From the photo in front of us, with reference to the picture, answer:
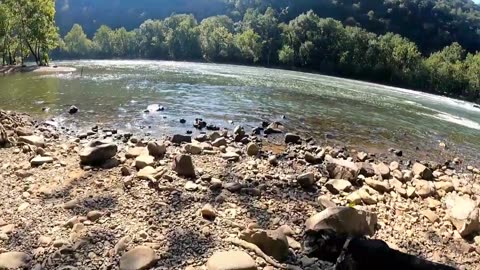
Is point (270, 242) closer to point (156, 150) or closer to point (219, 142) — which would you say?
point (156, 150)

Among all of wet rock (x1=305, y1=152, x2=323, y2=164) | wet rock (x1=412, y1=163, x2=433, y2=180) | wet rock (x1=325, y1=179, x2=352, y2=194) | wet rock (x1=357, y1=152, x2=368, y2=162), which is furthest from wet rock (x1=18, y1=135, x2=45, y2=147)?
wet rock (x1=412, y1=163, x2=433, y2=180)

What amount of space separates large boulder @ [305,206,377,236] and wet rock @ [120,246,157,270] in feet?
8.90

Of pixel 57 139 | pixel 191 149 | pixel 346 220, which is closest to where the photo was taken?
pixel 346 220

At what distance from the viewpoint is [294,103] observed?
27.4m

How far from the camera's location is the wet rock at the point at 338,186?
945 centimetres

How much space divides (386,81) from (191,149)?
7896 cm

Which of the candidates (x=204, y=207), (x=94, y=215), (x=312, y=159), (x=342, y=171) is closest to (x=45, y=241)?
(x=94, y=215)

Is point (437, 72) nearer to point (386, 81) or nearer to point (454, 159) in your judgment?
point (386, 81)

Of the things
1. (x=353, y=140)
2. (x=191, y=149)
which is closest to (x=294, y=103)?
(x=353, y=140)

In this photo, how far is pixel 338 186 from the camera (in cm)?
959

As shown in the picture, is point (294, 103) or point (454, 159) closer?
point (454, 159)

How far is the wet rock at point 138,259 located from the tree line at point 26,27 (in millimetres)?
56134

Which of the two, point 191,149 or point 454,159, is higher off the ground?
point 191,149

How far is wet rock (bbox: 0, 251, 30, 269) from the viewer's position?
5.54 metres
